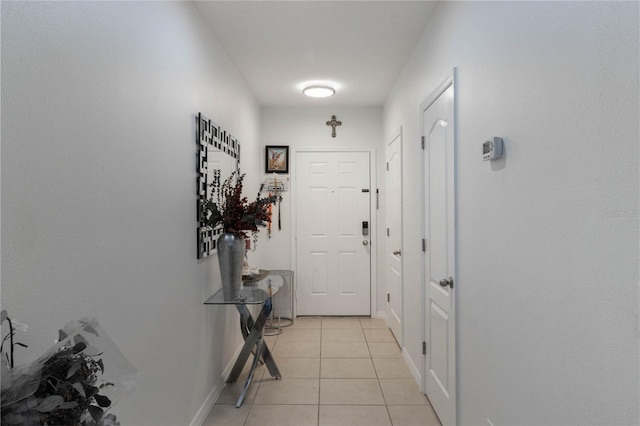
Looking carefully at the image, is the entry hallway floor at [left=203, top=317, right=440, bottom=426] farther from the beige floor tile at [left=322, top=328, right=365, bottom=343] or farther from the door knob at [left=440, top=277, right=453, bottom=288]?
the door knob at [left=440, top=277, right=453, bottom=288]

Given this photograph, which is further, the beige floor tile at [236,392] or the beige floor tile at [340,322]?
the beige floor tile at [340,322]

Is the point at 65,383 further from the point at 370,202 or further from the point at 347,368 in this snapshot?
the point at 370,202

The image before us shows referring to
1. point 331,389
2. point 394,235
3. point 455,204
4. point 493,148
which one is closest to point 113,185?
point 493,148

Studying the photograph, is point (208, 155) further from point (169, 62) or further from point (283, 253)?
point (283, 253)

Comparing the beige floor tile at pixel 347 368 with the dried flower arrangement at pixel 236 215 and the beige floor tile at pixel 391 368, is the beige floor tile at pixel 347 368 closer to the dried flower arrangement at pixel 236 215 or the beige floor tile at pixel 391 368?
the beige floor tile at pixel 391 368

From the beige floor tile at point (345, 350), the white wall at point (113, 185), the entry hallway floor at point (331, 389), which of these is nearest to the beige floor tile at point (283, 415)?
the entry hallway floor at point (331, 389)

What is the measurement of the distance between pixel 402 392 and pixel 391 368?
41cm

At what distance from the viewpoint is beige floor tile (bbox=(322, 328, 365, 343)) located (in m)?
3.78

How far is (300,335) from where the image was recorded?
3.90 metres

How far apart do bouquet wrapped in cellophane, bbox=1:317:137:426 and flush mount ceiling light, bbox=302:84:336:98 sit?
3.33m

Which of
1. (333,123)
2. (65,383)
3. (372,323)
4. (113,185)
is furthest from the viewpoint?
(333,123)

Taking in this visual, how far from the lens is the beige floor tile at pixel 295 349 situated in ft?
11.0

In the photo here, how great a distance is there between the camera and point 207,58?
2.50 m

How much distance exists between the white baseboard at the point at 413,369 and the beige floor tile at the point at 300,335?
3.07ft
